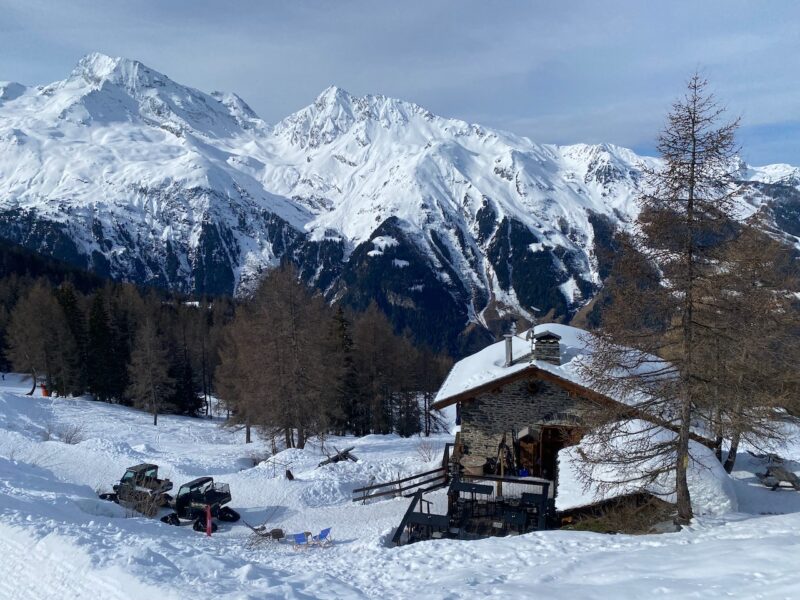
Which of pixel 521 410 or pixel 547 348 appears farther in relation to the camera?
pixel 521 410

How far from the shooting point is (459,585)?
10.6 meters

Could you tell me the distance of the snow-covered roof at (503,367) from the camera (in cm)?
2200

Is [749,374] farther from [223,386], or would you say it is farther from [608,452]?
[223,386]

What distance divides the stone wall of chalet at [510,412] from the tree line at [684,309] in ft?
28.7

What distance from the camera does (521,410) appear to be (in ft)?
74.9

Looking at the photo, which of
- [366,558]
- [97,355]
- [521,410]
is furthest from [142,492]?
[97,355]

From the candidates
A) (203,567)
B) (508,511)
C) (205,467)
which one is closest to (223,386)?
(205,467)

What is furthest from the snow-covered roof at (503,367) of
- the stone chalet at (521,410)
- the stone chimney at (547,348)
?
the stone chimney at (547,348)

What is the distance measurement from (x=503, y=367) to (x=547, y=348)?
6.54ft

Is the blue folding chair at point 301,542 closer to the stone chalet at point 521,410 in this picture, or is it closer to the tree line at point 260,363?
the stone chalet at point 521,410

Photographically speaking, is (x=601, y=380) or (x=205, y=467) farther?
(x=205, y=467)

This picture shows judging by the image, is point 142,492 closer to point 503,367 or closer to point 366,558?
point 366,558

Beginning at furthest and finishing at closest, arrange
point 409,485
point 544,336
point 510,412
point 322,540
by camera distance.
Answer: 1. point 409,485
2. point 510,412
3. point 544,336
4. point 322,540

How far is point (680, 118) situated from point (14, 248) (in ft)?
438
